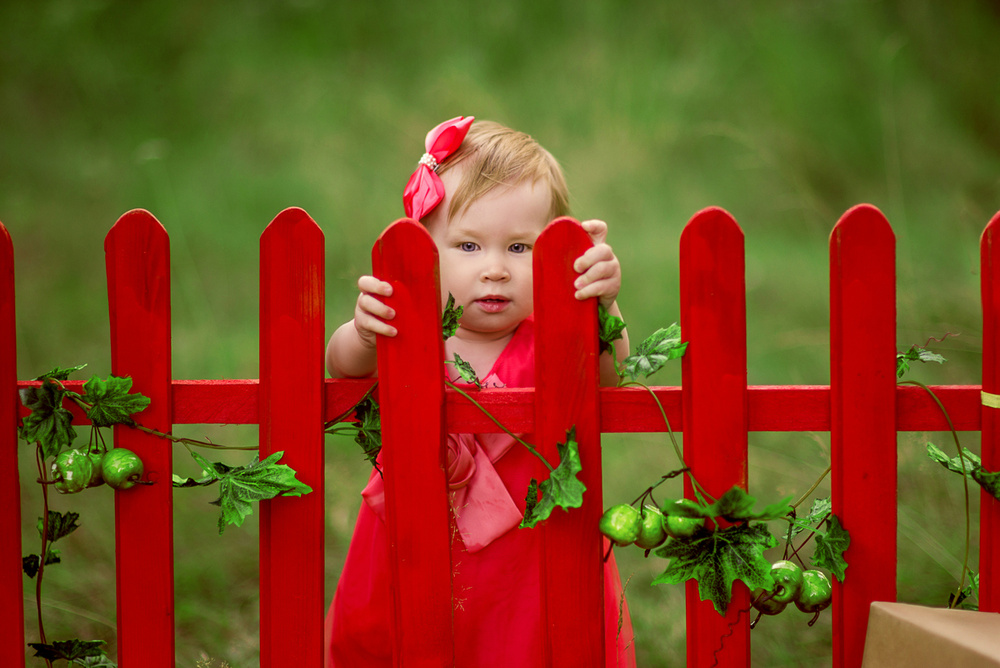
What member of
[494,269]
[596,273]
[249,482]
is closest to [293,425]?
[249,482]

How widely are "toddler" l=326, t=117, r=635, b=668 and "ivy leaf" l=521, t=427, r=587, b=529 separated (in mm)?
288

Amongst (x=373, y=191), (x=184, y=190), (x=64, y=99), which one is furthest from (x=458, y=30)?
(x=64, y=99)

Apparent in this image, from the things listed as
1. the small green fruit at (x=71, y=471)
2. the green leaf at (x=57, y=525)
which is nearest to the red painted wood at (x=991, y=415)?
the small green fruit at (x=71, y=471)

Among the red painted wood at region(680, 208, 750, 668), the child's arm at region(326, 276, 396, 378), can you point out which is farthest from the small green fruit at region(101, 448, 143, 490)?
the red painted wood at region(680, 208, 750, 668)

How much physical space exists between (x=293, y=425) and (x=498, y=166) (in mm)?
641

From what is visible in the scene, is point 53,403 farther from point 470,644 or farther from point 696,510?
point 696,510

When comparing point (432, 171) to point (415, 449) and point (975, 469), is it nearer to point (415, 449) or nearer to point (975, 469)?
point (415, 449)

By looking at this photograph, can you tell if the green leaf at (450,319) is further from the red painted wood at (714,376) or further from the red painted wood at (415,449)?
the red painted wood at (714,376)

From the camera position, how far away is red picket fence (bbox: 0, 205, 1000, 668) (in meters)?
1.26

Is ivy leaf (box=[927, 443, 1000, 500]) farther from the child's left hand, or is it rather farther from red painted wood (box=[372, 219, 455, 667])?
red painted wood (box=[372, 219, 455, 667])

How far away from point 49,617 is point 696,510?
2525 millimetres

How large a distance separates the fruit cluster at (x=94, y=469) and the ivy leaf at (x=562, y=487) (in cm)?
67

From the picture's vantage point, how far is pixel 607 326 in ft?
4.19

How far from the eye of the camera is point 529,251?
1.55m
